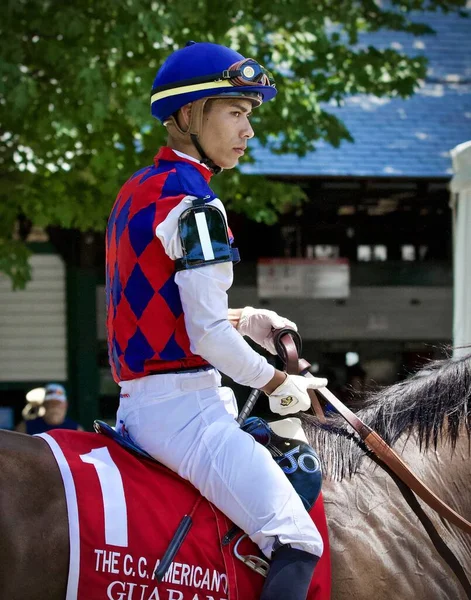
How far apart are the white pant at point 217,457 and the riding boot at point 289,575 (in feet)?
0.09

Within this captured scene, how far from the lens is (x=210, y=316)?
2287 millimetres

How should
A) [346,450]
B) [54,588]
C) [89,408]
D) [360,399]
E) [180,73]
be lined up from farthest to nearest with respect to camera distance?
1. [89,408]
2. [360,399]
3. [346,450]
4. [180,73]
5. [54,588]

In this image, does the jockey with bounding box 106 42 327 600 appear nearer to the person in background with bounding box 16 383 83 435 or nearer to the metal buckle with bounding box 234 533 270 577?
the metal buckle with bounding box 234 533 270 577

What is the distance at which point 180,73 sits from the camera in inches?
99.3

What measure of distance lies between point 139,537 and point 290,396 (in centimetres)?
56

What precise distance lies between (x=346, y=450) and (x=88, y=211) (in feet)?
15.8

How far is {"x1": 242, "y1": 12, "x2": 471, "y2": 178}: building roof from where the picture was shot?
9898 millimetres

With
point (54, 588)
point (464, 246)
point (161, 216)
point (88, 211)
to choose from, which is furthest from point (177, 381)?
point (88, 211)

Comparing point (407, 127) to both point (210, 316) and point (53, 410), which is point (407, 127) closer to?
point (53, 410)

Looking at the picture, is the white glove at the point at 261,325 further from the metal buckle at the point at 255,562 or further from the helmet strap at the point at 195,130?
the metal buckle at the point at 255,562

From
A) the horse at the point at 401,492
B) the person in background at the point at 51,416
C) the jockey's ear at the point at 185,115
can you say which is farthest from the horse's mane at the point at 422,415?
the person in background at the point at 51,416

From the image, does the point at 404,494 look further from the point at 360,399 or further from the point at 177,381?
the point at 177,381

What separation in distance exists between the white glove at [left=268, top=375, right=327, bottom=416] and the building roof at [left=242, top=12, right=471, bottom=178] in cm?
689

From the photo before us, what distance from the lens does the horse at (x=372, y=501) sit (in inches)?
85.7
